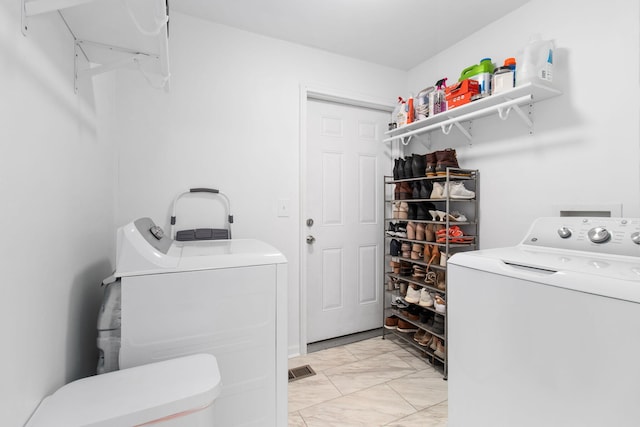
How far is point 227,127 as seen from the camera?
211cm

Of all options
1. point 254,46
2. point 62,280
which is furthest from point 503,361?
point 254,46

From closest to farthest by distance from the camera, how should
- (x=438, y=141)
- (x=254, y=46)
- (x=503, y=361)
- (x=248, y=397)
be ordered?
(x=503, y=361) < (x=248, y=397) < (x=254, y=46) < (x=438, y=141)

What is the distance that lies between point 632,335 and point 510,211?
1.25 metres

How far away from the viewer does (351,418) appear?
160cm

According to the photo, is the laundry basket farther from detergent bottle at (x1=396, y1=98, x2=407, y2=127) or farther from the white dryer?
detergent bottle at (x1=396, y1=98, x2=407, y2=127)

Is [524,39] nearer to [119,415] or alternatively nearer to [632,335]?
[632,335]

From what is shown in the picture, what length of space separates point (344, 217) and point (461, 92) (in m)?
1.33

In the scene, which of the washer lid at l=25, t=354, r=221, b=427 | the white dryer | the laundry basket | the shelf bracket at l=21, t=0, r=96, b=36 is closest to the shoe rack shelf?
the white dryer

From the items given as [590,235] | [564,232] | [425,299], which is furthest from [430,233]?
[590,235]

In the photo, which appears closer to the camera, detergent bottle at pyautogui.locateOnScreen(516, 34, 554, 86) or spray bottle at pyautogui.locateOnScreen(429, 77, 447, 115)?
detergent bottle at pyautogui.locateOnScreen(516, 34, 554, 86)

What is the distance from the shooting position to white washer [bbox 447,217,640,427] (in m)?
0.85

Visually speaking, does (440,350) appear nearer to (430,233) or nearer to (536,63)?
(430,233)

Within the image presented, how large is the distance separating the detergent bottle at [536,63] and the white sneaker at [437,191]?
0.76m

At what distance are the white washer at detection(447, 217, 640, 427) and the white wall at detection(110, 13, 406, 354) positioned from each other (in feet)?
4.52
